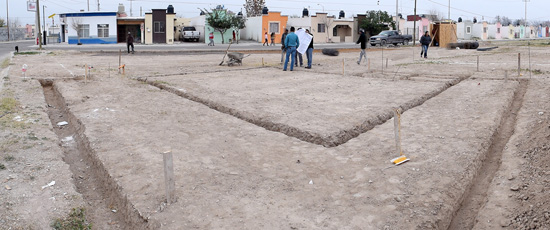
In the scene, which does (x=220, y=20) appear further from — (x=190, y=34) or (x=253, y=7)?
(x=253, y=7)

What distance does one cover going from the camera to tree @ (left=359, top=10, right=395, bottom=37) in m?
60.2

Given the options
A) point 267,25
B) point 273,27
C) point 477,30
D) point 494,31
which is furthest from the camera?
point 494,31

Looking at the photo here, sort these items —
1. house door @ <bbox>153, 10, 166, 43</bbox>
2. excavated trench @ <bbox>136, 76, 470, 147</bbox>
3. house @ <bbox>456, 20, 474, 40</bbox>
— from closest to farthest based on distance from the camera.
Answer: excavated trench @ <bbox>136, 76, 470, 147</bbox>
house door @ <bbox>153, 10, 166, 43</bbox>
house @ <bbox>456, 20, 474, 40</bbox>

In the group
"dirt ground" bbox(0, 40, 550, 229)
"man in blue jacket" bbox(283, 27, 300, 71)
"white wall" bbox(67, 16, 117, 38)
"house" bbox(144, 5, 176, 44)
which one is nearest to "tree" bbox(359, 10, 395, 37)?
"house" bbox(144, 5, 176, 44)

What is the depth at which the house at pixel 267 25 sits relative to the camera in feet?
182

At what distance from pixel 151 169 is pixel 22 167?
168 cm

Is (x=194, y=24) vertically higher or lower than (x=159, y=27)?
higher

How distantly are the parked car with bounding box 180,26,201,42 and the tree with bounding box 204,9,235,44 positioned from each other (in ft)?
5.91

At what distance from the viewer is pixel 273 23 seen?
56.0 meters

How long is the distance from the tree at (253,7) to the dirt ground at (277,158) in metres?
67.2

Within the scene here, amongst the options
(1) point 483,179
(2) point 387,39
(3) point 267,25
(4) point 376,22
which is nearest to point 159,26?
(3) point 267,25

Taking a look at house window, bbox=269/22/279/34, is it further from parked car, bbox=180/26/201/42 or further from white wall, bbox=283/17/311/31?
parked car, bbox=180/26/201/42

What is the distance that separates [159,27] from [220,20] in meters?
6.48

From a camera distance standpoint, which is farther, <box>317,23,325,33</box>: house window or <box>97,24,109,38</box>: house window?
<box>317,23,325,33</box>: house window
